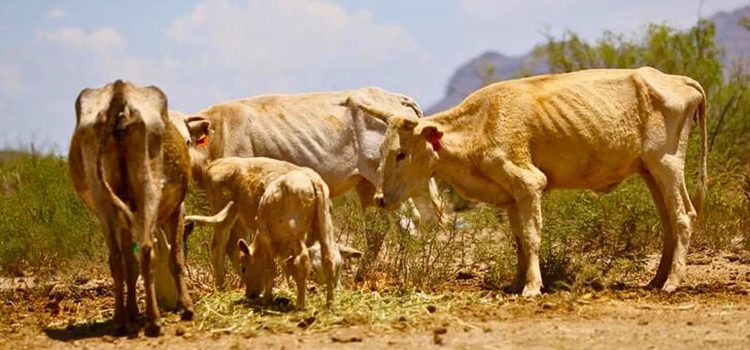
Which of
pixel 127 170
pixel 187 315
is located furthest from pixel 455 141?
pixel 127 170

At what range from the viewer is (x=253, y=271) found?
11.8 m

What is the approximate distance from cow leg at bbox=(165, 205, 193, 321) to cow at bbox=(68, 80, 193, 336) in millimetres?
493

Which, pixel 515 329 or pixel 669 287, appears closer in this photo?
pixel 515 329

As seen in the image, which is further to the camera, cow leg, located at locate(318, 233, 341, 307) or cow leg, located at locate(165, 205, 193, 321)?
cow leg, located at locate(165, 205, 193, 321)

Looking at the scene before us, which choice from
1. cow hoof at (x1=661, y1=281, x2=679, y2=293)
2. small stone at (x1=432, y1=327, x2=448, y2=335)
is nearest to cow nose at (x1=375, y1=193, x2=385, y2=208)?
cow hoof at (x1=661, y1=281, x2=679, y2=293)

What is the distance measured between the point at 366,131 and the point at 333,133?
410 millimetres

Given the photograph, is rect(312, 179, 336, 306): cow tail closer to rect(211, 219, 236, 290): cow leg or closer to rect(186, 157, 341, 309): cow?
rect(186, 157, 341, 309): cow

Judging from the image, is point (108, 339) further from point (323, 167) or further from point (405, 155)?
point (323, 167)

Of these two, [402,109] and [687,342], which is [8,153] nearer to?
[402,109]

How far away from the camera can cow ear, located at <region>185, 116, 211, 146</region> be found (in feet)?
45.7

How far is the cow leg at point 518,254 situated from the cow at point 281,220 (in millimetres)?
2139

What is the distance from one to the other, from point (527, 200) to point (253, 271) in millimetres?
2705

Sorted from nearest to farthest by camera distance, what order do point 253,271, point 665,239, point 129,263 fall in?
1. point 129,263
2. point 253,271
3. point 665,239

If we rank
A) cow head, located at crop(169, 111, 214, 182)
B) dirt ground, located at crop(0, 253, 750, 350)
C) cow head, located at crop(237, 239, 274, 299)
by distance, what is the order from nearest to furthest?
dirt ground, located at crop(0, 253, 750, 350) < cow head, located at crop(237, 239, 274, 299) < cow head, located at crop(169, 111, 214, 182)
